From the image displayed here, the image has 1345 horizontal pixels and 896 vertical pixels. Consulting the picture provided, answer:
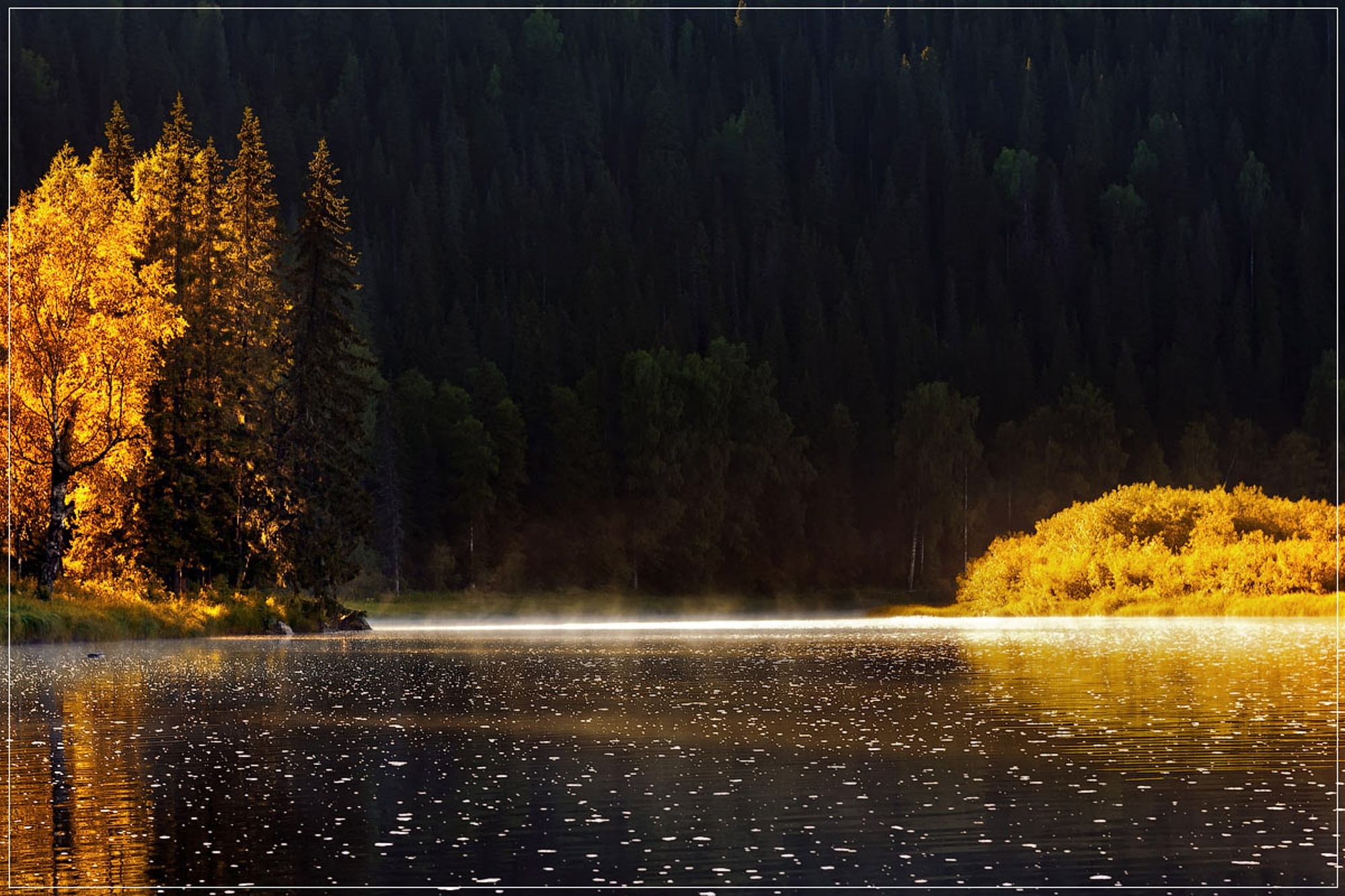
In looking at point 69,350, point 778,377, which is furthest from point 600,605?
point 69,350

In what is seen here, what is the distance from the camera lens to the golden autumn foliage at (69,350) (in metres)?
54.8

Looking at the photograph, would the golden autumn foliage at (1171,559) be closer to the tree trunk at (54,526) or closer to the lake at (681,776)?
the lake at (681,776)

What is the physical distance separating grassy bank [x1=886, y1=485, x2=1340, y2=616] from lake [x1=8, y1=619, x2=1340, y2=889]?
33.2 metres

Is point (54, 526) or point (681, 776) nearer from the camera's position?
point (681, 776)

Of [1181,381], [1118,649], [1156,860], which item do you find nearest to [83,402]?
[1118,649]

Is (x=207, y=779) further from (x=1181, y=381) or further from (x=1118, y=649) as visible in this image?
(x=1181, y=381)

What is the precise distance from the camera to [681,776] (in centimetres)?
2172

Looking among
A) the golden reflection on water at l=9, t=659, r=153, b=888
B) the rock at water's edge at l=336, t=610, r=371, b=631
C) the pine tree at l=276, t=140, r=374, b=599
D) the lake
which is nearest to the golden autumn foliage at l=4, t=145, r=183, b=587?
the pine tree at l=276, t=140, r=374, b=599

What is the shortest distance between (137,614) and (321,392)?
616 inches

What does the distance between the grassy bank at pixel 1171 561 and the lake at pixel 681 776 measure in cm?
3318

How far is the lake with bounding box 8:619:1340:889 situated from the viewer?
15.9 metres

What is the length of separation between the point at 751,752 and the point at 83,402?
3721cm

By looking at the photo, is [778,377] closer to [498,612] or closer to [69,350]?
[498,612]

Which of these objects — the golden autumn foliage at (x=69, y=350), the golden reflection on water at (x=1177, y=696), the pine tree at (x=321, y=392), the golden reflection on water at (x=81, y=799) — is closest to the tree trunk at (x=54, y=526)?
the golden autumn foliage at (x=69, y=350)
